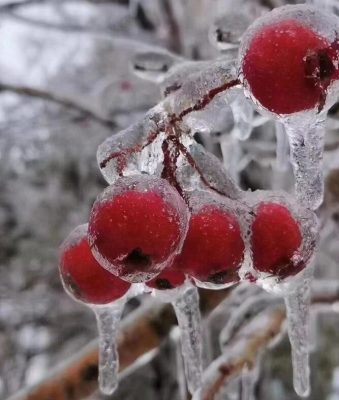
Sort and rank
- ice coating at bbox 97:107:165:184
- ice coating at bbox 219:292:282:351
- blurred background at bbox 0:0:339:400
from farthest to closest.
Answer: blurred background at bbox 0:0:339:400, ice coating at bbox 219:292:282:351, ice coating at bbox 97:107:165:184

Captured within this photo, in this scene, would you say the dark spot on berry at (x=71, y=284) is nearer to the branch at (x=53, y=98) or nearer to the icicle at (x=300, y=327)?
the icicle at (x=300, y=327)

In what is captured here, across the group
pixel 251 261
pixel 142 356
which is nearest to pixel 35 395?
pixel 142 356

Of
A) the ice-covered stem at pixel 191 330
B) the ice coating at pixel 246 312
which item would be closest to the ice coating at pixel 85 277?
the ice-covered stem at pixel 191 330

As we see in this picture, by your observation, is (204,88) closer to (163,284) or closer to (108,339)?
(163,284)

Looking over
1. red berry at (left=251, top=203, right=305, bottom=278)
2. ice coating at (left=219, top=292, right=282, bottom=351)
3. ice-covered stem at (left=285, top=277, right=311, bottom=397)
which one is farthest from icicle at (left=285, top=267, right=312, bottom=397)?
ice coating at (left=219, top=292, right=282, bottom=351)

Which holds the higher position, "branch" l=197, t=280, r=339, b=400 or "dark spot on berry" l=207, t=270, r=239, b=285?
"dark spot on berry" l=207, t=270, r=239, b=285

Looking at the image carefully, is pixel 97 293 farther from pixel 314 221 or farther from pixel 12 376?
pixel 12 376

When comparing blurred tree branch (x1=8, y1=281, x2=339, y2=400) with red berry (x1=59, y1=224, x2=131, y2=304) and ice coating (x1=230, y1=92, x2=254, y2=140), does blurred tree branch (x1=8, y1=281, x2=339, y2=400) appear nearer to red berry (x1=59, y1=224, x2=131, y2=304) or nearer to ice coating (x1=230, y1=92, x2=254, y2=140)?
ice coating (x1=230, y1=92, x2=254, y2=140)
